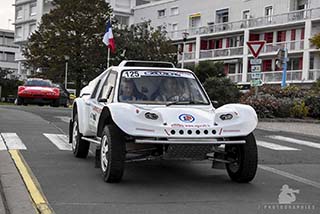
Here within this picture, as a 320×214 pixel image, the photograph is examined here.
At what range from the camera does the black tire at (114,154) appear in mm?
7438

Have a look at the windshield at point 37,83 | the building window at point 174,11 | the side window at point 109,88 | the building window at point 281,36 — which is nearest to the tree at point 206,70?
the building window at point 281,36

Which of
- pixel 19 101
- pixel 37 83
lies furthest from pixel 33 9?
pixel 37 83

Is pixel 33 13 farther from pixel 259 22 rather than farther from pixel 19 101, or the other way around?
pixel 19 101

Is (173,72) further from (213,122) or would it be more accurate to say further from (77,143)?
(77,143)

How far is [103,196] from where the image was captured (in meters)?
6.92

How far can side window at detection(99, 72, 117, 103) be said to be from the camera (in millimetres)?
8800

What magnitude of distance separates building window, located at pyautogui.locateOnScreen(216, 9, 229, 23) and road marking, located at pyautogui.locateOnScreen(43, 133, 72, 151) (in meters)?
46.2

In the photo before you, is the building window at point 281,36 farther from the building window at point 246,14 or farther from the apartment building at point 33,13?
the apartment building at point 33,13

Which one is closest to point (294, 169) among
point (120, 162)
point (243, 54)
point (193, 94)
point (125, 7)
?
point (193, 94)

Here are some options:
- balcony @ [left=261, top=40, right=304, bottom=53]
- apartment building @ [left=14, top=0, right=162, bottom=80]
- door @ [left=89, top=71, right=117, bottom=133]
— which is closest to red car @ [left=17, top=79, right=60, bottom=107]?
door @ [left=89, top=71, right=117, bottom=133]

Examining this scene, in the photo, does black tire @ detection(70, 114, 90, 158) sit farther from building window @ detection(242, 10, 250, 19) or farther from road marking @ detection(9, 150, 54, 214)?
building window @ detection(242, 10, 250, 19)

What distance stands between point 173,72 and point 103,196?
9.71 ft

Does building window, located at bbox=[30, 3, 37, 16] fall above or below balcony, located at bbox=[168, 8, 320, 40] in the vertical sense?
above

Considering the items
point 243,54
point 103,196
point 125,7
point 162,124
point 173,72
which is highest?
point 125,7
